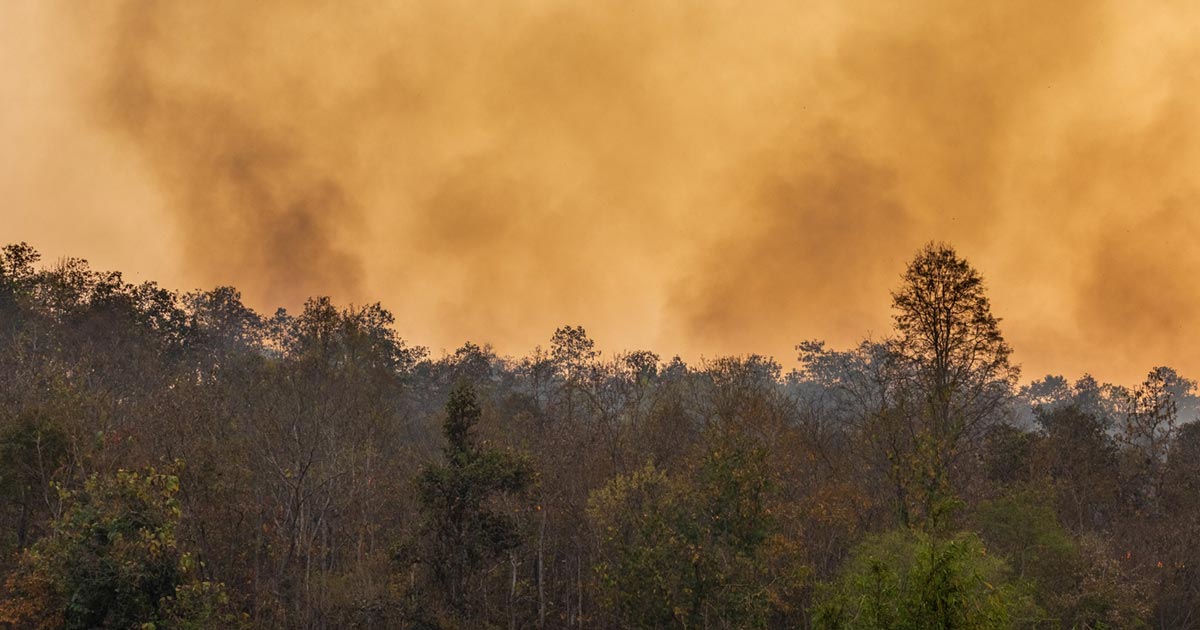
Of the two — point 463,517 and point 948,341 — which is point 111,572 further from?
point 948,341

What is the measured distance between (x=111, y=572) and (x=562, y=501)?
23.8 m

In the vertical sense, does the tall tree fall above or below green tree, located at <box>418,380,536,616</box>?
above

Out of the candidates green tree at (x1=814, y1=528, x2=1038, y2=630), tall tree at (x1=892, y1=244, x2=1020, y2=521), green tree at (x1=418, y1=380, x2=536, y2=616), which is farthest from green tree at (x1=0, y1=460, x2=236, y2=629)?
tall tree at (x1=892, y1=244, x2=1020, y2=521)

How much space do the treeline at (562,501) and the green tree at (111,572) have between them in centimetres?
11

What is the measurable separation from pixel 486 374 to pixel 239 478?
55.9 metres

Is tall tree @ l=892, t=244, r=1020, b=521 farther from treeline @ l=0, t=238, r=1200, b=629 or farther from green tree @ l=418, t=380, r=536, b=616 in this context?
green tree @ l=418, t=380, r=536, b=616

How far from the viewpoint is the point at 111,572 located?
81.8ft

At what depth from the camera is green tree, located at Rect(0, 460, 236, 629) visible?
2475 cm

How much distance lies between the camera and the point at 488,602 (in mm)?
37000

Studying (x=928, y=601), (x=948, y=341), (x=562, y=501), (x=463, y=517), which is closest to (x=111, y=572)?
(x=463, y=517)

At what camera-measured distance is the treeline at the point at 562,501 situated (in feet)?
94.0

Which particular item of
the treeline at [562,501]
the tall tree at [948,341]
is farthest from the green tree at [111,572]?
the tall tree at [948,341]

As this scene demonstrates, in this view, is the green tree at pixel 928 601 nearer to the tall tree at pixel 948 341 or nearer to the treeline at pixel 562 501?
the treeline at pixel 562 501

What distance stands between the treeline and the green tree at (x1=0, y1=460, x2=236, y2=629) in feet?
0.36
